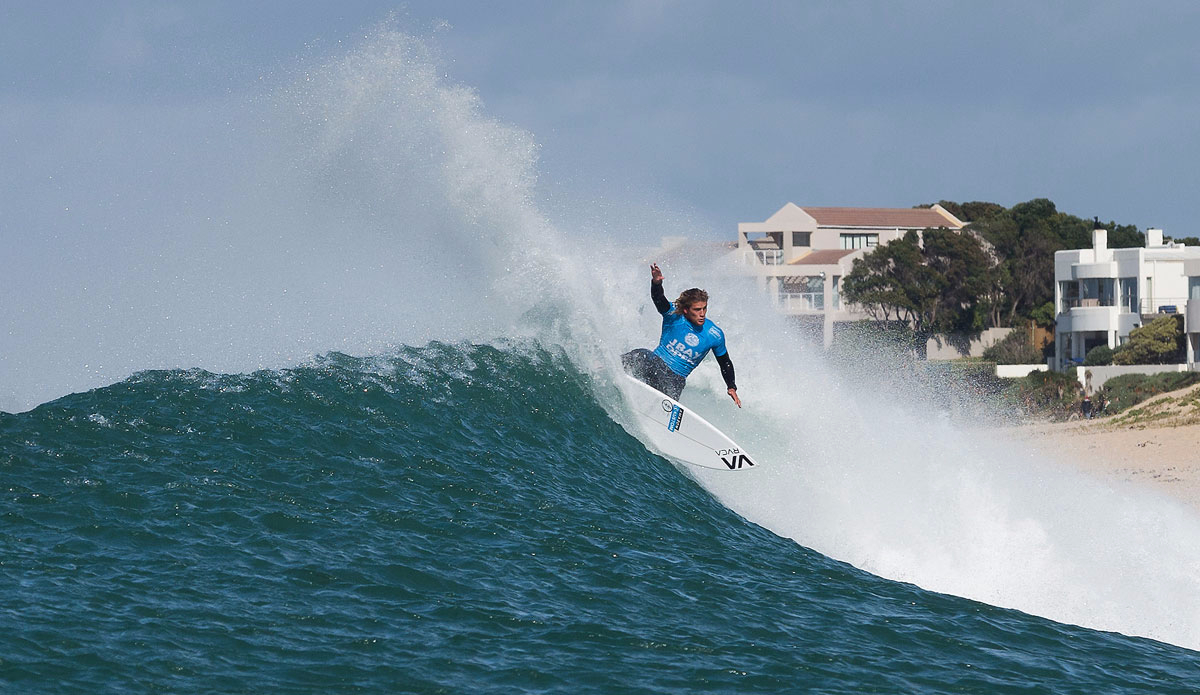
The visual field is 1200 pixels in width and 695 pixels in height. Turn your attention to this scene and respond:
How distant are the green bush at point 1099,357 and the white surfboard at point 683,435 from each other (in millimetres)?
39685

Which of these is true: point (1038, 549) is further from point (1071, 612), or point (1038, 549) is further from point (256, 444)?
point (256, 444)

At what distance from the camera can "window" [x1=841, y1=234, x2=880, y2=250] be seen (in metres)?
74.0

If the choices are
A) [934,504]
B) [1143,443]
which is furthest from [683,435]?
[1143,443]

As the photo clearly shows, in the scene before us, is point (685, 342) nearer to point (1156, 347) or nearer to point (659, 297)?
point (659, 297)

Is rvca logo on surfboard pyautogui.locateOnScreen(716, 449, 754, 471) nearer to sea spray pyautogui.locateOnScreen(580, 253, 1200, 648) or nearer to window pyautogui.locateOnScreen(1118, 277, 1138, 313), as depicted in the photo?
sea spray pyautogui.locateOnScreen(580, 253, 1200, 648)

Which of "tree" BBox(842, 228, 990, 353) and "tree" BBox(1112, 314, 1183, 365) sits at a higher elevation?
"tree" BBox(842, 228, 990, 353)

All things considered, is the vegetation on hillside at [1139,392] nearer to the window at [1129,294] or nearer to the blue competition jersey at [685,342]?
the window at [1129,294]

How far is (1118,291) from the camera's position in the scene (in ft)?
175

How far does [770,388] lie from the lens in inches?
637

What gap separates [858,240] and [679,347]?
209 feet

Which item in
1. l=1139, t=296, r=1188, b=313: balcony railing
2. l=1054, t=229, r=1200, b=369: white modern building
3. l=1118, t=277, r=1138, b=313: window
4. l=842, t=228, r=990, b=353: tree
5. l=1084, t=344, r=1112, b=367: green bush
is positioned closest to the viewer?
l=1084, t=344, r=1112, b=367: green bush

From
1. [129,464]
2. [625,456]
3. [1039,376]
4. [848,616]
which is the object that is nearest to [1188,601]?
[848,616]

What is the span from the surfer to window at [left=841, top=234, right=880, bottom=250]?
62230 mm

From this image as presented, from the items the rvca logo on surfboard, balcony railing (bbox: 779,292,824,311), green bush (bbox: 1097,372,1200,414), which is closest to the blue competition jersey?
the rvca logo on surfboard
